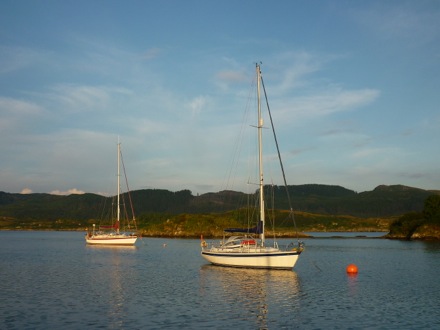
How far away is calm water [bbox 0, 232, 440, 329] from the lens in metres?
27.1

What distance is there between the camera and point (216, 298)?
35.6m

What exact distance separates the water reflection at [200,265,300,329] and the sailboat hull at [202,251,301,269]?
2.21 feet

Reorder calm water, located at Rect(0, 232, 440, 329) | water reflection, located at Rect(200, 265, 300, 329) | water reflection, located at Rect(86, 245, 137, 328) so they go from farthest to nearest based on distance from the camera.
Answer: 1. water reflection, located at Rect(200, 265, 300, 329)
2. water reflection, located at Rect(86, 245, 137, 328)
3. calm water, located at Rect(0, 232, 440, 329)

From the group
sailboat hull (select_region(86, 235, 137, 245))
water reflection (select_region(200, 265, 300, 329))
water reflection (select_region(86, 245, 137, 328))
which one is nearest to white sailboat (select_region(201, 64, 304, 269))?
water reflection (select_region(200, 265, 300, 329))

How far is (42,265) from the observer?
6119 centimetres

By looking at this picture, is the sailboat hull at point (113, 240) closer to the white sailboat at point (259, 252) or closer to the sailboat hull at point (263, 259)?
the white sailboat at point (259, 252)

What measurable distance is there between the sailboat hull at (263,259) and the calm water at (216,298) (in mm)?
1027

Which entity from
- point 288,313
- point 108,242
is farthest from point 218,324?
point 108,242

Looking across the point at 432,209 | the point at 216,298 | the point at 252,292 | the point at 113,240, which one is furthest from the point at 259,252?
the point at 432,209

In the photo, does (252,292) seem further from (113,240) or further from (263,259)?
(113,240)

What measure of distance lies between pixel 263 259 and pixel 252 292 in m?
13.8

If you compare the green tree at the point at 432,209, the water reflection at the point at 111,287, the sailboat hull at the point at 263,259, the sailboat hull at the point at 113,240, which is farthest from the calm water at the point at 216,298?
the green tree at the point at 432,209

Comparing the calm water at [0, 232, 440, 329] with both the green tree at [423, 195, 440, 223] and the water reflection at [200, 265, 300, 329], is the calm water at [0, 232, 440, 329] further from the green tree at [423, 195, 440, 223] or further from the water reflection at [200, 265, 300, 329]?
the green tree at [423, 195, 440, 223]

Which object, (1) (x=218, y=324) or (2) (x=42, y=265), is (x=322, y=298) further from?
(2) (x=42, y=265)
